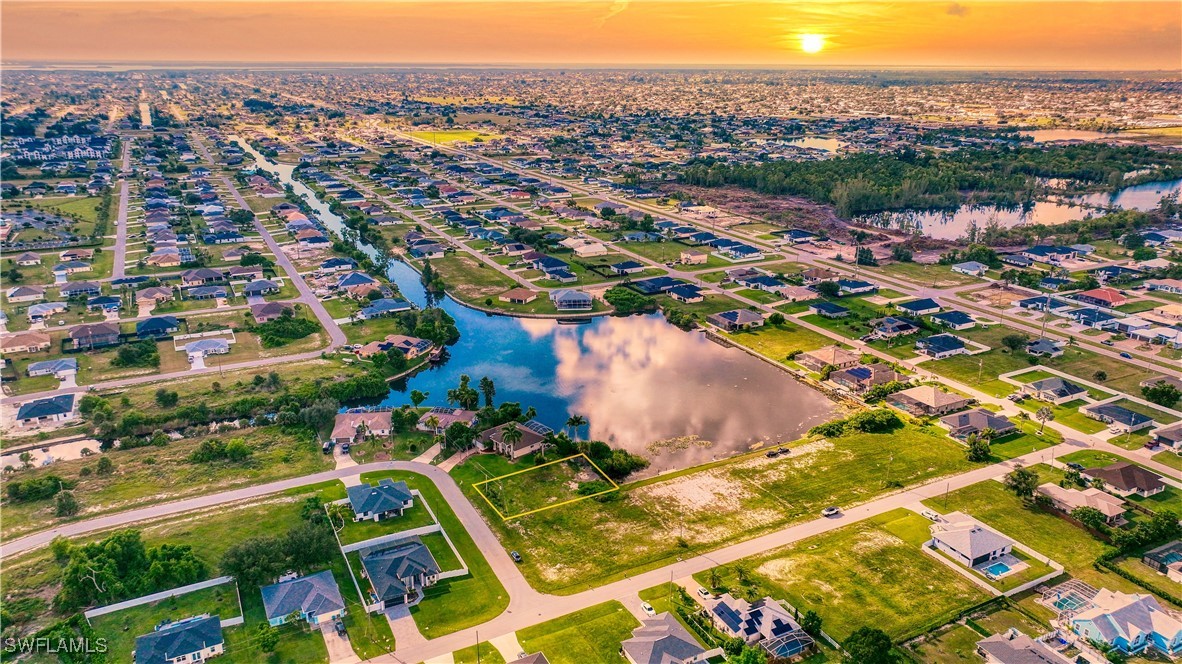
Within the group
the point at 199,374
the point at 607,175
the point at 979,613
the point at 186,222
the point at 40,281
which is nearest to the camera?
the point at 979,613

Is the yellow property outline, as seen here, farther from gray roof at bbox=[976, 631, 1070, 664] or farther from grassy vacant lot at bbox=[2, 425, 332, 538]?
gray roof at bbox=[976, 631, 1070, 664]

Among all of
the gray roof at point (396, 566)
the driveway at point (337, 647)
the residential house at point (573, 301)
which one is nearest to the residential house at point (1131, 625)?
the gray roof at point (396, 566)

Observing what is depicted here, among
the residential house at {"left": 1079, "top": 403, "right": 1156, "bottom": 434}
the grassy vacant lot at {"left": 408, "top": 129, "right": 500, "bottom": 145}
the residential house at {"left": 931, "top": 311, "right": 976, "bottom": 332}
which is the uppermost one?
the grassy vacant lot at {"left": 408, "top": 129, "right": 500, "bottom": 145}

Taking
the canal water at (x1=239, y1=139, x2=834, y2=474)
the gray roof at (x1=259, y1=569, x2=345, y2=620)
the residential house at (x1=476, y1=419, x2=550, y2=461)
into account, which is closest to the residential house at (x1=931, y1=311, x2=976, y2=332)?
the canal water at (x1=239, y1=139, x2=834, y2=474)

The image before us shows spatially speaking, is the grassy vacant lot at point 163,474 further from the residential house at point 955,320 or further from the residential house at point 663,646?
the residential house at point 955,320

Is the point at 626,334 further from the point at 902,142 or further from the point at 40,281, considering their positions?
the point at 902,142

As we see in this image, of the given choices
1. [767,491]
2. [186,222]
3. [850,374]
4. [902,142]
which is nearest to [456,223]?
[186,222]

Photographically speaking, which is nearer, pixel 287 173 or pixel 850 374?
pixel 850 374
